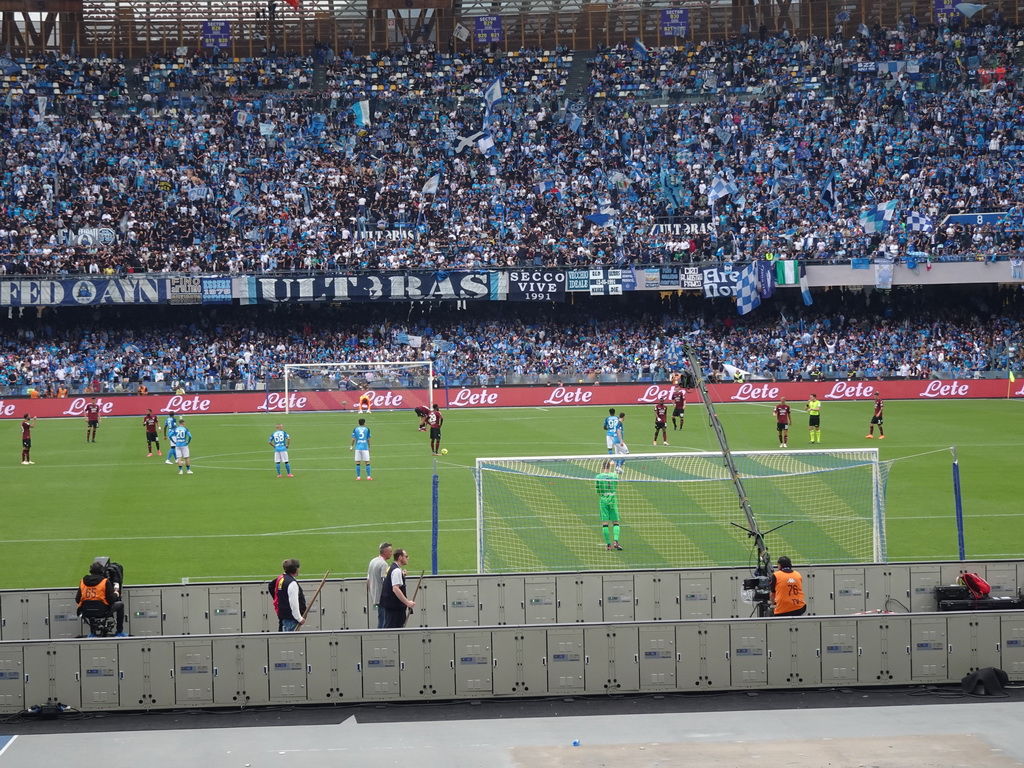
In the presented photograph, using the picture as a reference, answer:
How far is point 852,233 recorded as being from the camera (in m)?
61.1

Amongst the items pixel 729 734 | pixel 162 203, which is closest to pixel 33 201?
pixel 162 203

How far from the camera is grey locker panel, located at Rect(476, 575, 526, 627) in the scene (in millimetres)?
15109

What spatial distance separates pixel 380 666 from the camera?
1257 centimetres

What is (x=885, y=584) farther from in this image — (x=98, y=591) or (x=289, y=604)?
(x=98, y=591)

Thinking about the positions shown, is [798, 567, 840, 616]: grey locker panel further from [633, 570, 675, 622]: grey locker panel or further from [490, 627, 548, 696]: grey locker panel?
[490, 627, 548, 696]: grey locker panel

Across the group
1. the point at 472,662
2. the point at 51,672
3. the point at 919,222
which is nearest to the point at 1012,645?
the point at 472,662

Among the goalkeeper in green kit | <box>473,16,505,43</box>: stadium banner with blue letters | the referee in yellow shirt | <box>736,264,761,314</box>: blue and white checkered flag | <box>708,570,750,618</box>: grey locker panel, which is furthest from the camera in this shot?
<box>473,16,505,43</box>: stadium banner with blue letters

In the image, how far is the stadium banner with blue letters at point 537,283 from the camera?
5991cm

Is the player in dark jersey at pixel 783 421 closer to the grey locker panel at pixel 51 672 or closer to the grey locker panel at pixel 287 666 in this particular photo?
the grey locker panel at pixel 287 666

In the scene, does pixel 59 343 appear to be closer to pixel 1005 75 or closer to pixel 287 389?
pixel 287 389

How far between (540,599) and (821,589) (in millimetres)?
3764

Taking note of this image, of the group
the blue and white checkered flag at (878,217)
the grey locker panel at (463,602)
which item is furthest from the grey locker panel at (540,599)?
the blue and white checkered flag at (878,217)

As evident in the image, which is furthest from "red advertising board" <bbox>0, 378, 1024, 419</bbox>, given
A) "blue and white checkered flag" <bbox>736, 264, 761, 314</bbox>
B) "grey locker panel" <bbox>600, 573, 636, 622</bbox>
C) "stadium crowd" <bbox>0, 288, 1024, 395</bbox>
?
"grey locker panel" <bbox>600, 573, 636, 622</bbox>

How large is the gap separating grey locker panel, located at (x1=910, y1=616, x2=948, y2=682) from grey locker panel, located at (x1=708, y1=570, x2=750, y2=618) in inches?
111
